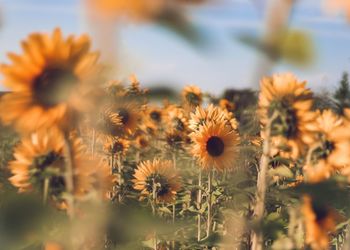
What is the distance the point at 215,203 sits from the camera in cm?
335

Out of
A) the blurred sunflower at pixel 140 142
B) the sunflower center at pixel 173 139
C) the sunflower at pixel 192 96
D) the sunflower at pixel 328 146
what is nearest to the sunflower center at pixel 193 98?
the sunflower at pixel 192 96

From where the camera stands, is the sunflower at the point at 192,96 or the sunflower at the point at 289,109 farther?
the sunflower at the point at 192,96

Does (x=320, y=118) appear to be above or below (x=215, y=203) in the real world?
above

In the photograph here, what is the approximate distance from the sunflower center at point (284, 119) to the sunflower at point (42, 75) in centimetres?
56

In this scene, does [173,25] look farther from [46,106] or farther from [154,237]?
[154,237]

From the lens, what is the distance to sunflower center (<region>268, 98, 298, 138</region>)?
1454mm

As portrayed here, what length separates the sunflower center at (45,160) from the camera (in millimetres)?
1437

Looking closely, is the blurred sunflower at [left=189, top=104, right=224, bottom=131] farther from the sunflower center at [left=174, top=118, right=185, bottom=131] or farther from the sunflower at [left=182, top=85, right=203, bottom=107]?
the sunflower center at [left=174, top=118, right=185, bottom=131]

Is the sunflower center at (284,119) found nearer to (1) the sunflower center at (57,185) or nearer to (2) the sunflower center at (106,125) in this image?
(2) the sunflower center at (106,125)

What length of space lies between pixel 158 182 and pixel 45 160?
1.89 metres

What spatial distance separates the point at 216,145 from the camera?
115 inches

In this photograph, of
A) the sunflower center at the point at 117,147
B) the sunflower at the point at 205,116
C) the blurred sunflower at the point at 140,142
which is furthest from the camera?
the blurred sunflower at the point at 140,142

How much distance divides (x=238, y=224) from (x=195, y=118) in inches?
80.8

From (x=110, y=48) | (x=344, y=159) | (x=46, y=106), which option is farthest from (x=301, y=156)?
(x=110, y=48)
